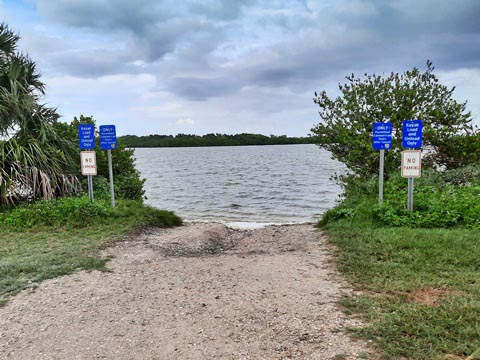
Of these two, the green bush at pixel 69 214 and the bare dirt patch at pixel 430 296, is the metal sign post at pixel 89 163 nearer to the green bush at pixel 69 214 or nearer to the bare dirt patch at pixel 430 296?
the green bush at pixel 69 214

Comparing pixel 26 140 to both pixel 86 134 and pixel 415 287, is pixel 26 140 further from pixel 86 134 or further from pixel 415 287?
pixel 415 287

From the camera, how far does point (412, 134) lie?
273 inches

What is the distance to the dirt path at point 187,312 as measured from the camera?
289 cm

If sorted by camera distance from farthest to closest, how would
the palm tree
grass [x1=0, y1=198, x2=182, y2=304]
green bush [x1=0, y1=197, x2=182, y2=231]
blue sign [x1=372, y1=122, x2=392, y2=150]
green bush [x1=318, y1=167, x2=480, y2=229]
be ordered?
the palm tree, green bush [x1=0, y1=197, x2=182, y2=231], blue sign [x1=372, y1=122, x2=392, y2=150], green bush [x1=318, y1=167, x2=480, y2=229], grass [x1=0, y1=198, x2=182, y2=304]

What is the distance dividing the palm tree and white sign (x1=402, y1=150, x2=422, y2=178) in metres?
8.02

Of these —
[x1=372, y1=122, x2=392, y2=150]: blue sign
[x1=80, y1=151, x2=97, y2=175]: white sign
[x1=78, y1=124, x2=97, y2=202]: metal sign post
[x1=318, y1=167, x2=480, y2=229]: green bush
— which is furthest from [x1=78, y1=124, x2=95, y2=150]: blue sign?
[x1=372, y1=122, x2=392, y2=150]: blue sign

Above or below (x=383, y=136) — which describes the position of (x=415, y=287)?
below

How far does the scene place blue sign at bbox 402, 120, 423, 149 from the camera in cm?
686

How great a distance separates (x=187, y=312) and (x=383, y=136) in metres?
5.72

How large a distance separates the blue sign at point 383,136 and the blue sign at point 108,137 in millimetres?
5940

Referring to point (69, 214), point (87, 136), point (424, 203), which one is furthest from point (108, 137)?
point (424, 203)

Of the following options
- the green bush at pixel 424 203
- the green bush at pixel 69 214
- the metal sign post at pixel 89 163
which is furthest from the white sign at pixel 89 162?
the green bush at pixel 424 203

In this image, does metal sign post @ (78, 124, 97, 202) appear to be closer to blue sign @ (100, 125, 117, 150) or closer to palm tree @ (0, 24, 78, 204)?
blue sign @ (100, 125, 117, 150)

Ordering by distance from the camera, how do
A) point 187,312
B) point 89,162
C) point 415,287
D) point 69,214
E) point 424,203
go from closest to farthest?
1. point 187,312
2. point 415,287
3. point 424,203
4. point 69,214
5. point 89,162
